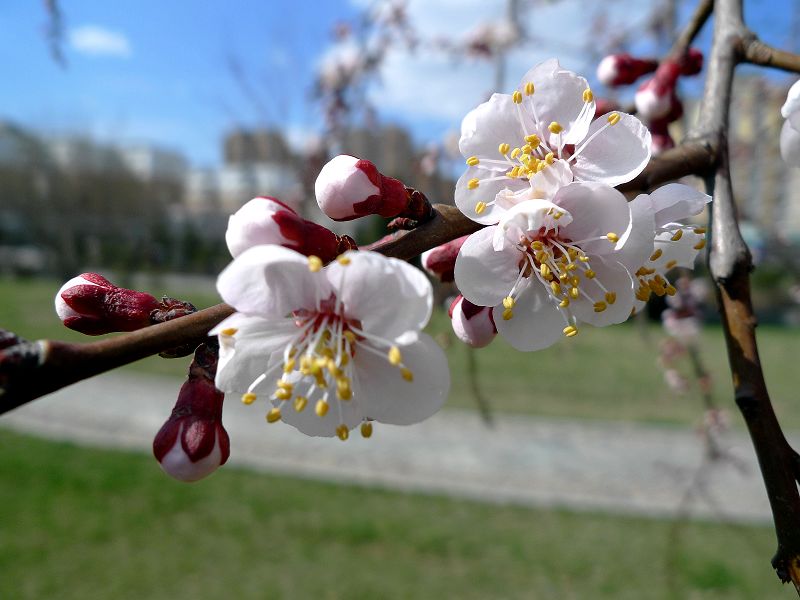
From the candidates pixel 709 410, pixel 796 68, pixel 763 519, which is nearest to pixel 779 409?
pixel 763 519

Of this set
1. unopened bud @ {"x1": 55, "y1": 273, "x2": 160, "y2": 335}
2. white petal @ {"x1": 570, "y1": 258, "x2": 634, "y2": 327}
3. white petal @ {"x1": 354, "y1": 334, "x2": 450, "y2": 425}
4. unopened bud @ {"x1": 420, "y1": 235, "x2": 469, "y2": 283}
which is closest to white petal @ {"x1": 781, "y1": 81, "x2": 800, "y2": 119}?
white petal @ {"x1": 570, "y1": 258, "x2": 634, "y2": 327}

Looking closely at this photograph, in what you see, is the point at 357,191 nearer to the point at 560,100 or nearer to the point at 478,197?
the point at 478,197

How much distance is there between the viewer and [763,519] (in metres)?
6.39

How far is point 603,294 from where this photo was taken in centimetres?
77

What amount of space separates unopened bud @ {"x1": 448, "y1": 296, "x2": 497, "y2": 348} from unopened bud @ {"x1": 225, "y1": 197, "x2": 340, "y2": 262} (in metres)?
0.20

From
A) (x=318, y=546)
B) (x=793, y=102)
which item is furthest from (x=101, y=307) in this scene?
(x=318, y=546)

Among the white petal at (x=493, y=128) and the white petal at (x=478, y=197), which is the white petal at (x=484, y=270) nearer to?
the white petal at (x=478, y=197)

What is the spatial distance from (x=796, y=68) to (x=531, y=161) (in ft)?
1.34

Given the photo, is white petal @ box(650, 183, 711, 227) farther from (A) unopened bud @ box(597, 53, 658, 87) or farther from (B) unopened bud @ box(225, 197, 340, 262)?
(A) unopened bud @ box(597, 53, 658, 87)

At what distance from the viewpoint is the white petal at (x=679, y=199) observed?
29.1 inches

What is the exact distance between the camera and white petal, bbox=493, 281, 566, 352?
0.75 m

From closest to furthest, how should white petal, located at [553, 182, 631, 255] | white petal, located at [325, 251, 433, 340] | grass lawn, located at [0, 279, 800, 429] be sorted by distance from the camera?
white petal, located at [325, 251, 433, 340] < white petal, located at [553, 182, 631, 255] < grass lawn, located at [0, 279, 800, 429]

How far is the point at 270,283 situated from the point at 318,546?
5830 mm

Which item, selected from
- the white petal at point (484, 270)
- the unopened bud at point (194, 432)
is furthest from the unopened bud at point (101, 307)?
the white petal at point (484, 270)
